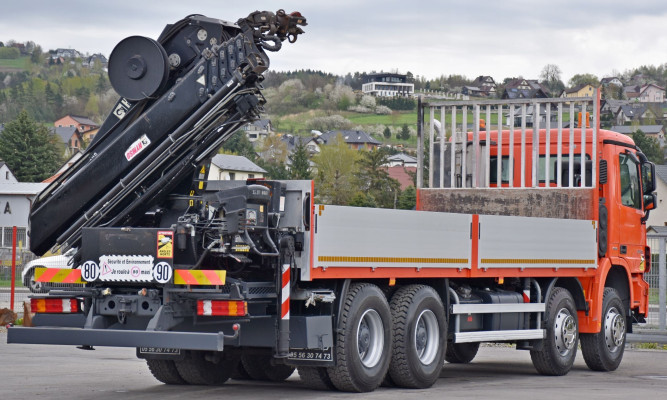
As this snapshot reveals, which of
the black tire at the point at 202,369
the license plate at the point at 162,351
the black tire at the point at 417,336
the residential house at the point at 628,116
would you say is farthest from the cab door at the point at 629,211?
the residential house at the point at 628,116

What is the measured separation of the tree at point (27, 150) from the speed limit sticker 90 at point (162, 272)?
84.7m

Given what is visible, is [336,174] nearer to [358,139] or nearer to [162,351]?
[358,139]

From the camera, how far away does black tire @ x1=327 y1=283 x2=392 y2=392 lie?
36.7ft

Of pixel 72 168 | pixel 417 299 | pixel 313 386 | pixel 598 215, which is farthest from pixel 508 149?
pixel 72 168

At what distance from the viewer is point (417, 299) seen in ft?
40.2

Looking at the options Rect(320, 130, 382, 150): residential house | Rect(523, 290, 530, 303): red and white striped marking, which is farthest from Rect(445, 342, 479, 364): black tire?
Rect(320, 130, 382, 150): residential house

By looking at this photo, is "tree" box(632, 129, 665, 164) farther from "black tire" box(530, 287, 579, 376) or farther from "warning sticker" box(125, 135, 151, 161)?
"warning sticker" box(125, 135, 151, 161)

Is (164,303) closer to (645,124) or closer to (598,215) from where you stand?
(598,215)

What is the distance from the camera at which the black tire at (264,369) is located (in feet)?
43.5

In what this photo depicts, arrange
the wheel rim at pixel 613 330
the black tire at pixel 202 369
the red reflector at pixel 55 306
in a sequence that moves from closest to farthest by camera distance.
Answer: the red reflector at pixel 55 306, the black tire at pixel 202 369, the wheel rim at pixel 613 330

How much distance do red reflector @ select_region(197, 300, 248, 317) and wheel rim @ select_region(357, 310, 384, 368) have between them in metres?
1.62

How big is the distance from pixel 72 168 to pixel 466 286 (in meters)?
5.05

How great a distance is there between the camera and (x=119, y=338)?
10.2 meters

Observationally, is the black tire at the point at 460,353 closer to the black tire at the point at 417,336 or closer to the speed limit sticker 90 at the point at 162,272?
the black tire at the point at 417,336
